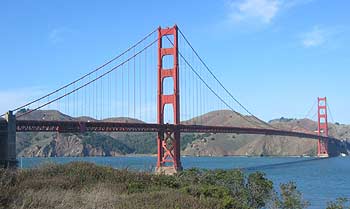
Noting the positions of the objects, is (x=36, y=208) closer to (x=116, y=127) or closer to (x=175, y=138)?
(x=116, y=127)

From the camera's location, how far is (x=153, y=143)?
154m

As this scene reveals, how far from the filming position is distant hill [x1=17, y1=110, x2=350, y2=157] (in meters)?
140

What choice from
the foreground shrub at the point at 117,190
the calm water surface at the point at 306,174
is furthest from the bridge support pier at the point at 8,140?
the foreground shrub at the point at 117,190

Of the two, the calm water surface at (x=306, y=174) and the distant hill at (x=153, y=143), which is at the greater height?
the distant hill at (x=153, y=143)

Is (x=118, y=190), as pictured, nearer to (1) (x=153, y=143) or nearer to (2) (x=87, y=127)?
(2) (x=87, y=127)

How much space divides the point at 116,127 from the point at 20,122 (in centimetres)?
1090

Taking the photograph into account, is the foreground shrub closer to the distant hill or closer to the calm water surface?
the calm water surface

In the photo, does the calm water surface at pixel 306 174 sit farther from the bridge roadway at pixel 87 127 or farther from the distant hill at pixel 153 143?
the distant hill at pixel 153 143

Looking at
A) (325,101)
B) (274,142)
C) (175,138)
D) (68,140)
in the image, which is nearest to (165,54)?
(175,138)

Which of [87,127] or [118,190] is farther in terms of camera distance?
[87,127]

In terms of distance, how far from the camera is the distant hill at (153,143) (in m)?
140

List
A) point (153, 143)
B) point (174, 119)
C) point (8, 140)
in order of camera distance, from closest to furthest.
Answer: point (8, 140), point (174, 119), point (153, 143)

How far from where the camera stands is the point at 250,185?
54.2 ft

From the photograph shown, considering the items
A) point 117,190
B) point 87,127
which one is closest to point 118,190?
point 117,190
